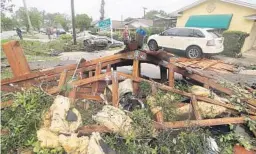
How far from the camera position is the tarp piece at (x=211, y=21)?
14484 mm

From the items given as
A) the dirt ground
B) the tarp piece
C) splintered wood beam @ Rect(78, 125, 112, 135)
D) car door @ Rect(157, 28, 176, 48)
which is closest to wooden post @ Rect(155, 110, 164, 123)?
splintered wood beam @ Rect(78, 125, 112, 135)

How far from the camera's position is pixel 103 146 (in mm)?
2850

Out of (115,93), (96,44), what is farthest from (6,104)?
(96,44)

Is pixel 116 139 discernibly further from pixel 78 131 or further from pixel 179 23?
pixel 179 23

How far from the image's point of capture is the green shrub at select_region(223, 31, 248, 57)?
12655mm

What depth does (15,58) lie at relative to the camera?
150 inches

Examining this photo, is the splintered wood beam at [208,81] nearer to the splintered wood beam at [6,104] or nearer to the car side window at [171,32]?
the splintered wood beam at [6,104]

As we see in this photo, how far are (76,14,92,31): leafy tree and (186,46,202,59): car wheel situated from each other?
2829cm

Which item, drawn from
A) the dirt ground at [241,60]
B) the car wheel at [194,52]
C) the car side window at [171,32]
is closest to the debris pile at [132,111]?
the car wheel at [194,52]

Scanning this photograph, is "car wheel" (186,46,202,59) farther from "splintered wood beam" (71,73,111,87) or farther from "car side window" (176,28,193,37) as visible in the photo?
"splintered wood beam" (71,73,111,87)

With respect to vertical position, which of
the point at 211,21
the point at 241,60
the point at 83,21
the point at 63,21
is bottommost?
the point at 241,60

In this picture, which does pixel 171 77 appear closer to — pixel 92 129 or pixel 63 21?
pixel 92 129

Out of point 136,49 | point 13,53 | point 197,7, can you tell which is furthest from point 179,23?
point 13,53

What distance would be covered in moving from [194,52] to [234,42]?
4166 millimetres
